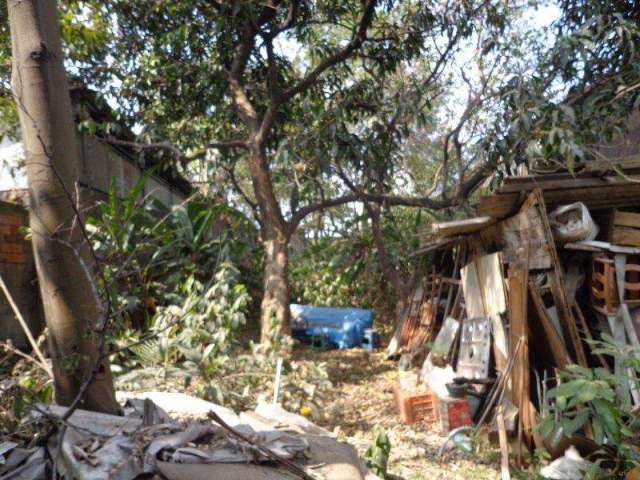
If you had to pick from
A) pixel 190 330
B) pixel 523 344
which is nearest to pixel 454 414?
pixel 523 344

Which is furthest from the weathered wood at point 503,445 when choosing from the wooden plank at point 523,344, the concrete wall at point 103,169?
the concrete wall at point 103,169

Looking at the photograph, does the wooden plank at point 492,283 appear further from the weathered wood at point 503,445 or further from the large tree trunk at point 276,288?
the large tree trunk at point 276,288

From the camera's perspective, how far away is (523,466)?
4461 millimetres

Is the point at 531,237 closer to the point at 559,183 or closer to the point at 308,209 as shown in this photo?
the point at 559,183

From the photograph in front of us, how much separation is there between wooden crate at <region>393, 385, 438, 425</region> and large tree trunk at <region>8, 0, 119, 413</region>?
13.0ft

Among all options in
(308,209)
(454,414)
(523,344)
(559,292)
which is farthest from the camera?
(308,209)

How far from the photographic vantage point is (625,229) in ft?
17.0

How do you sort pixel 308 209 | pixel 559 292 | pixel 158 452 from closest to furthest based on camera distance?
pixel 158 452 → pixel 559 292 → pixel 308 209

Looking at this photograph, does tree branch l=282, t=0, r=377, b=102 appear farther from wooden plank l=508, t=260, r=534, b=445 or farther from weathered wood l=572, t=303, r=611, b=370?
weathered wood l=572, t=303, r=611, b=370

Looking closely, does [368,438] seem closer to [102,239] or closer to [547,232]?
[547,232]

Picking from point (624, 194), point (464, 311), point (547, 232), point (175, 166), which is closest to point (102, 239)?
point (175, 166)

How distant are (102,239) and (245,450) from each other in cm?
539

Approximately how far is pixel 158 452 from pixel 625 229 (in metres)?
4.68

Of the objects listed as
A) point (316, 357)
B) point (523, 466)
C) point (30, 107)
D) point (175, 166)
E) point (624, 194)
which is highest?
point (175, 166)
